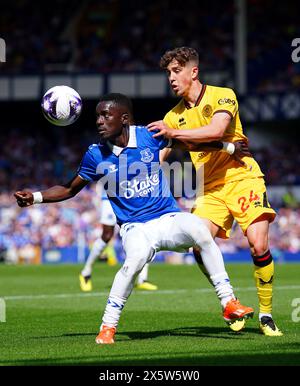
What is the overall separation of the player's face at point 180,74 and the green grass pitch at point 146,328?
241 centimetres

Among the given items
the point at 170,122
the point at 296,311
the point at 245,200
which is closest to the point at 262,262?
the point at 245,200

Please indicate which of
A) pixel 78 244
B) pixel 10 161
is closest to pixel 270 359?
pixel 78 244

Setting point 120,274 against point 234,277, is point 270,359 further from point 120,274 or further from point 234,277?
point 234,277

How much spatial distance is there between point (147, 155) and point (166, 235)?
755 millimetres

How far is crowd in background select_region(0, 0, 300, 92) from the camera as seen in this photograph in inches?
1521

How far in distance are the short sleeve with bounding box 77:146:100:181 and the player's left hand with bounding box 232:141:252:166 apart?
1.44 metres

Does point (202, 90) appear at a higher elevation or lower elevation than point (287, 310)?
higher

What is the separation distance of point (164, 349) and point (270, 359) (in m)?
1.09

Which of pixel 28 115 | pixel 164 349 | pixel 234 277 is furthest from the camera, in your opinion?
pixel 28 115

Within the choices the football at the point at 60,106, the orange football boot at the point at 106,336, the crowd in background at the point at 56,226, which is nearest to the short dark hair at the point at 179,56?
the football at the point at 60,106

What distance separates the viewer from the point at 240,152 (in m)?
9.42

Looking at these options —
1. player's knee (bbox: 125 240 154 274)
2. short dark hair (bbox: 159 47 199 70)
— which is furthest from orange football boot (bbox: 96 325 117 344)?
short dark hair (bbox: 159 47 199 70)

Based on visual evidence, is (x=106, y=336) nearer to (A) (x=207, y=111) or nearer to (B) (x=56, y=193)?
(B) (x=56, y=193)

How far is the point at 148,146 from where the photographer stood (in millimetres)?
8742
